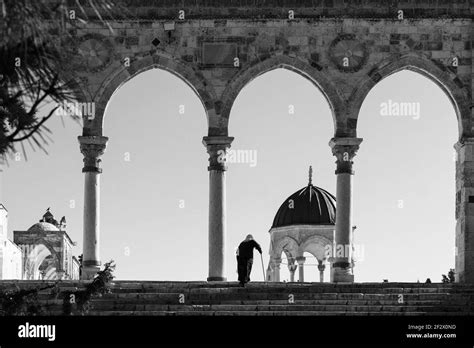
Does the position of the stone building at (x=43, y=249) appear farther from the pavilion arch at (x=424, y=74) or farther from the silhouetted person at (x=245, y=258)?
the silhouetted person at (x=245, y=258)

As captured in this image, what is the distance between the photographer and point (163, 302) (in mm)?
27969

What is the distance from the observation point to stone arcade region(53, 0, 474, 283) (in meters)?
33.4

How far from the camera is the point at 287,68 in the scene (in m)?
33.8

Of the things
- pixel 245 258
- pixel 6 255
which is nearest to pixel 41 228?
pixel 6 255

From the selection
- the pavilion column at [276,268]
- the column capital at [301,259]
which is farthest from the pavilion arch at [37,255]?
the column capital at [301,259]

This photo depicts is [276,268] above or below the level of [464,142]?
below

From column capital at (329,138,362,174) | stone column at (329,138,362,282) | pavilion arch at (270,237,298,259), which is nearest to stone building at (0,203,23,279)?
pavilion arch at (270,237,298,259)

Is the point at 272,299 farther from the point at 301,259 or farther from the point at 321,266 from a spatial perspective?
the point at 321,266

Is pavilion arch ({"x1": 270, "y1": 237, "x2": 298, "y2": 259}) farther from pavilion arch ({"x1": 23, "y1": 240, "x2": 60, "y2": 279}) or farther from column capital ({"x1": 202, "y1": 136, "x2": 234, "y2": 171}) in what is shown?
pavilion arch ({"x1": 23, "y1": 240, "x2": 60, "y2": 279})

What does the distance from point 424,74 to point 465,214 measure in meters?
3.98

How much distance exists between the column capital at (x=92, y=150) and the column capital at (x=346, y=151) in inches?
243

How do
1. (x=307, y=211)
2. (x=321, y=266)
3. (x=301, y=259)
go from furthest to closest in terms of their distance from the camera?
1. (x=321, y=266)
2. (x=307, y=211)
3. (x=301, y=259)

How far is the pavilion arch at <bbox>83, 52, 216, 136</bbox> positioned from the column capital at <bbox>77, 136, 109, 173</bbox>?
2.01 feet
